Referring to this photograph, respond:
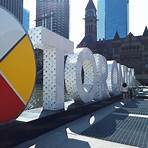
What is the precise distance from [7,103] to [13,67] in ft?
2.76

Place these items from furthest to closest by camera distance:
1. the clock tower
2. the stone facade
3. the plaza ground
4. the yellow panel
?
the clock tower → the stone facade → the plaza ground → the yellow panel

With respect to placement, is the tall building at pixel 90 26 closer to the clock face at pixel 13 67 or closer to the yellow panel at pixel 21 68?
the yellow panel at pixel 21 68

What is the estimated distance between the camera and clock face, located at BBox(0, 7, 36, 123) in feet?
17.3

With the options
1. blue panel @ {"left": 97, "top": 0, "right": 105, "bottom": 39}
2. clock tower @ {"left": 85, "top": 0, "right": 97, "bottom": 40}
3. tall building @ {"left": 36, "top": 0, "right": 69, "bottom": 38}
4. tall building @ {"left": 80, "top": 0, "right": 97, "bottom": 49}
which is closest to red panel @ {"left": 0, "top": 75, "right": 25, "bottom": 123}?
tall building @ {"left": 80, "top": 0, "right": 97, "bottom": 49}

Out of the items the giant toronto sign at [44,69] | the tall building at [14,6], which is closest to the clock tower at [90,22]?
the tall building at [14,6]

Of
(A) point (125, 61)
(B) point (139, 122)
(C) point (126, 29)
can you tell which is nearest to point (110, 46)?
(A) point (125, 61)

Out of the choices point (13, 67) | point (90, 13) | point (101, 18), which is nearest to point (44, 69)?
point (13, 67)

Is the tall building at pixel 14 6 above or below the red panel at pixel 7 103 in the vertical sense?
above

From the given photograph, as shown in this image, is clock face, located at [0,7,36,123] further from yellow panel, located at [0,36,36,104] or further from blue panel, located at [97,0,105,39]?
blue panel, located at [97,0,105,39]

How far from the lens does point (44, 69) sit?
335 inches

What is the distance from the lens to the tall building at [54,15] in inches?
5153

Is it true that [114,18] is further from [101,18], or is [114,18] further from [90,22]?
[90,22]

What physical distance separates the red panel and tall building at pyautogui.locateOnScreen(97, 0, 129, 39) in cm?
13997

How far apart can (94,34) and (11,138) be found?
305 feet
